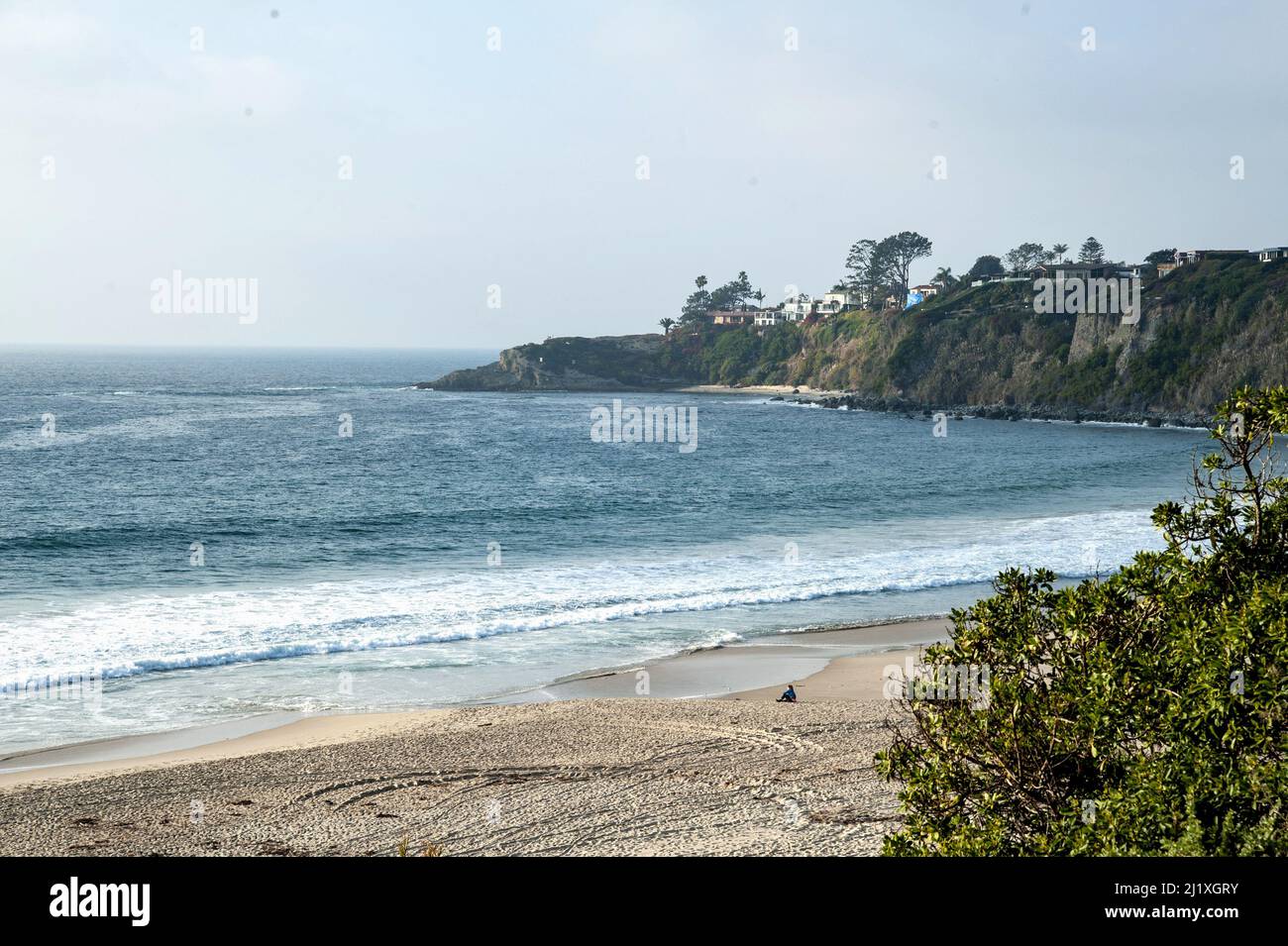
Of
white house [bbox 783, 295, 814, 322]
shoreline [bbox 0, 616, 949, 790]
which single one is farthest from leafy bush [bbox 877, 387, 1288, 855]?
white house [bbox 783, 295, 814, 322]

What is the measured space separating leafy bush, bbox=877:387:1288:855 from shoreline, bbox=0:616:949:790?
48.2 ft

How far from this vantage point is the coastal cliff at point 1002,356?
11031cm

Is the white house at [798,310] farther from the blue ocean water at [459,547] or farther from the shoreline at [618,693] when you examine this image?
the shoreline at [618,693]

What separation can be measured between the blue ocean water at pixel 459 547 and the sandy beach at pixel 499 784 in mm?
2548

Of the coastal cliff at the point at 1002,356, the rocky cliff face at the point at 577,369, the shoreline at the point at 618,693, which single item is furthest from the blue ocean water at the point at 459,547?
the rocky cliff face at the point at 577,369

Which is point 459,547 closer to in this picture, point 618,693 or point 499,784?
point 618,693

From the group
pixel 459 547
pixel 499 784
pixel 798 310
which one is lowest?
pixel 499 784

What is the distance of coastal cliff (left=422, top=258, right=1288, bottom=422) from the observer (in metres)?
110

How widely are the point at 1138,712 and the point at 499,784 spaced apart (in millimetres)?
11896

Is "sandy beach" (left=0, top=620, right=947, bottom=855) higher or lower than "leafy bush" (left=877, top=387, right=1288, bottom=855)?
lower

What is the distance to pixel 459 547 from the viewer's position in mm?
43344
